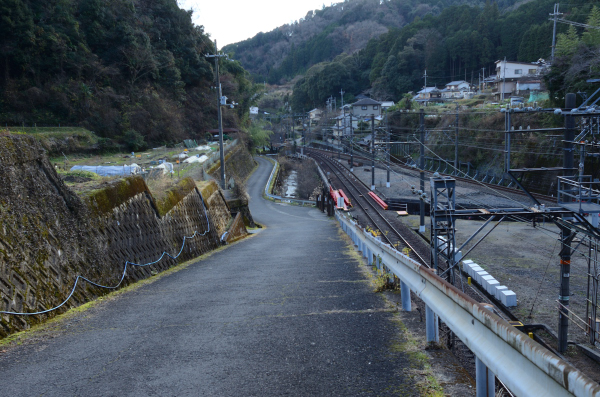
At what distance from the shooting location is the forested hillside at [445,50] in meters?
60.5

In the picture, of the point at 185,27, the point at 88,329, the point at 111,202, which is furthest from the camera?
the point at 185,27

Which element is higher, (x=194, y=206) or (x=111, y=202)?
(x=111, y=202)

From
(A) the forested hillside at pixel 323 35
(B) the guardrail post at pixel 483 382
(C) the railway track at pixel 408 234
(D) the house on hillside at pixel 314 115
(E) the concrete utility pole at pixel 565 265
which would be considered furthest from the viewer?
(A) the forested hillside at pixel 323 35

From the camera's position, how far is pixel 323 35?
464 ft

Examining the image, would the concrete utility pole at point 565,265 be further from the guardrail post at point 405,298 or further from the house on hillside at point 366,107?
the house on hillside at point 366,107

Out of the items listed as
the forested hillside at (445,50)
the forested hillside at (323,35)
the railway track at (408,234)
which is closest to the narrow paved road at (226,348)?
the railway track at (408,234)

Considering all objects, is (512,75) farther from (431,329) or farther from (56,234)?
(431,329)

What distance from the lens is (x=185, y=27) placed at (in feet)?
158

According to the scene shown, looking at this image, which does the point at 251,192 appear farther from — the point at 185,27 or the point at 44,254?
the point at 44,254

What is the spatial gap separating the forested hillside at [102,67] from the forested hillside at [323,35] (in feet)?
285

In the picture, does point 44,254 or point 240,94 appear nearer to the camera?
point 44,254

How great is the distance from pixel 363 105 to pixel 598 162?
4571 cm

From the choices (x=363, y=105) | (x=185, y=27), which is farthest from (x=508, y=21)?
(x=185, y=27)

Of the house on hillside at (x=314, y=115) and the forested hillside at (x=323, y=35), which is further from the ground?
the forested hillside at (x=323, y=35)
